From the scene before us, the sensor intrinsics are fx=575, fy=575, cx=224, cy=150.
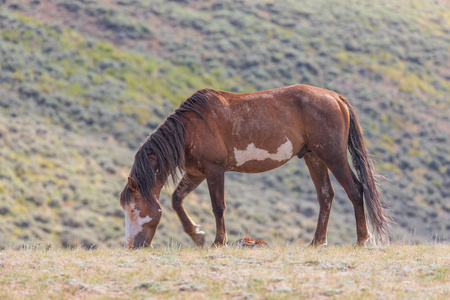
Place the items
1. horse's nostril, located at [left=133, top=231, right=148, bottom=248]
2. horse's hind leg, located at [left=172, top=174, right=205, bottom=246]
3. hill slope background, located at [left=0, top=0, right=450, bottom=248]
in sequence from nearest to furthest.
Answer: horse's nostril, located at [left=133, top=231, right=148, bottom=248]
horse's hind leg, located at [left=172, top=174, right=205, bottom=246]
hill slope background, located at [left=0, top=0, right=450, bottom=248]

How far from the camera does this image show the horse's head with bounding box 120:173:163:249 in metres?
7.81

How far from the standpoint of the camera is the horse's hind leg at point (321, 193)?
870 centimetres

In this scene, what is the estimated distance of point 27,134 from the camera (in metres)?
27.0

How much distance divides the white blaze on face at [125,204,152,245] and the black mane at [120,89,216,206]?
16 cm

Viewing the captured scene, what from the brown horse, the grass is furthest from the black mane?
the grass

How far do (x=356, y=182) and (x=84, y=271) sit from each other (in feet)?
14.3

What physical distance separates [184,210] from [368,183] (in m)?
2.81

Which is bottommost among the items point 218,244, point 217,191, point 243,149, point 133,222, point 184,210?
point 218,244

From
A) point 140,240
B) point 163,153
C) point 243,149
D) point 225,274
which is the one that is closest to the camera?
point 225,274

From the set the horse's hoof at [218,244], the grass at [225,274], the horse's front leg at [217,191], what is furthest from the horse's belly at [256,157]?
the grass at [225,274]

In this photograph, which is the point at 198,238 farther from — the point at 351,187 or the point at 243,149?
the point at 351,187

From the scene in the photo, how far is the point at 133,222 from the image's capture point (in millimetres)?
7844

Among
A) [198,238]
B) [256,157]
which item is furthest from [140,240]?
[256,157]

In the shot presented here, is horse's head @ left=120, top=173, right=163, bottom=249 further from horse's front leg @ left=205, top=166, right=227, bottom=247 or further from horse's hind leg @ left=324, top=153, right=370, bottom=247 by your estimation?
horse's hind leg @ left=324, top=153, right=370, bottom=247
